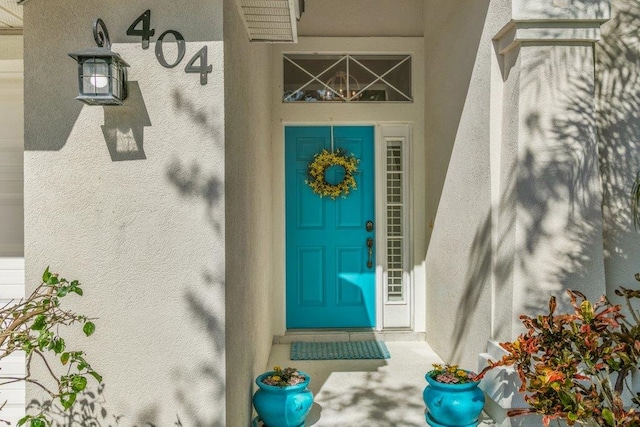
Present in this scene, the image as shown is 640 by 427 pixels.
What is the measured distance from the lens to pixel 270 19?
2.59m

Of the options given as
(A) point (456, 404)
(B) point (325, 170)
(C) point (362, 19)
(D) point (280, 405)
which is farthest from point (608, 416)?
(C) point (362, 19)

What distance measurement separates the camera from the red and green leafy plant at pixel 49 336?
1772mm

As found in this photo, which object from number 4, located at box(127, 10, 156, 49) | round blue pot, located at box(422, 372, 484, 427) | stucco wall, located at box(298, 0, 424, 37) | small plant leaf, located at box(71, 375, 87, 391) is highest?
stucco wall, located at box(298, 0, 424, 37)

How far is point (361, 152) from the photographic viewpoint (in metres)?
4.64

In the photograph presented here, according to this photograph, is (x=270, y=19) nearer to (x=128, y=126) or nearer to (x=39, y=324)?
(x=128, y=126)

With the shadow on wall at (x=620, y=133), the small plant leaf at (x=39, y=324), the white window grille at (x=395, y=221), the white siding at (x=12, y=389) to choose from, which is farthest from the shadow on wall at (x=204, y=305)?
the white window grille at (x=395, y=221)

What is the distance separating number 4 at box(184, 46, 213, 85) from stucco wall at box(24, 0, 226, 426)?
0.02 metres

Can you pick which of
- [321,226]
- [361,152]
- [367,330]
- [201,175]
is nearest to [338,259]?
[321,226]

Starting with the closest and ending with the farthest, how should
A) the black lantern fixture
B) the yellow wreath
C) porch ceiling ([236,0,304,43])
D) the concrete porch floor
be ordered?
1. the black lantern fixture
2. porch ceiling ([236,0,304,43])
3. the concrete porch floor
4. the yellow wreath

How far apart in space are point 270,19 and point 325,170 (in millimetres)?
2098

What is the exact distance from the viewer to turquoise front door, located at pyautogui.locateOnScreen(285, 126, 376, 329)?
4.62 metres

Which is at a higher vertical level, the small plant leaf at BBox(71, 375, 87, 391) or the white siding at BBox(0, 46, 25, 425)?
A: the white siding at BBox(0, 46, 25, 425)

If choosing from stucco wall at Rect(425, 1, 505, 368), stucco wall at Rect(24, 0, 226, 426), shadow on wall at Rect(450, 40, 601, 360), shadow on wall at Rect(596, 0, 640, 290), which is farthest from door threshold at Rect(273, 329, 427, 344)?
stucco wall at Rect(24, 0, 226, 426)

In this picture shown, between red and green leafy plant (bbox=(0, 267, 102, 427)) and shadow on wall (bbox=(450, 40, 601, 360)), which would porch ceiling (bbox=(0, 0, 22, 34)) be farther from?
shadow on wall (bbox=(450, 40, 601, 360))
